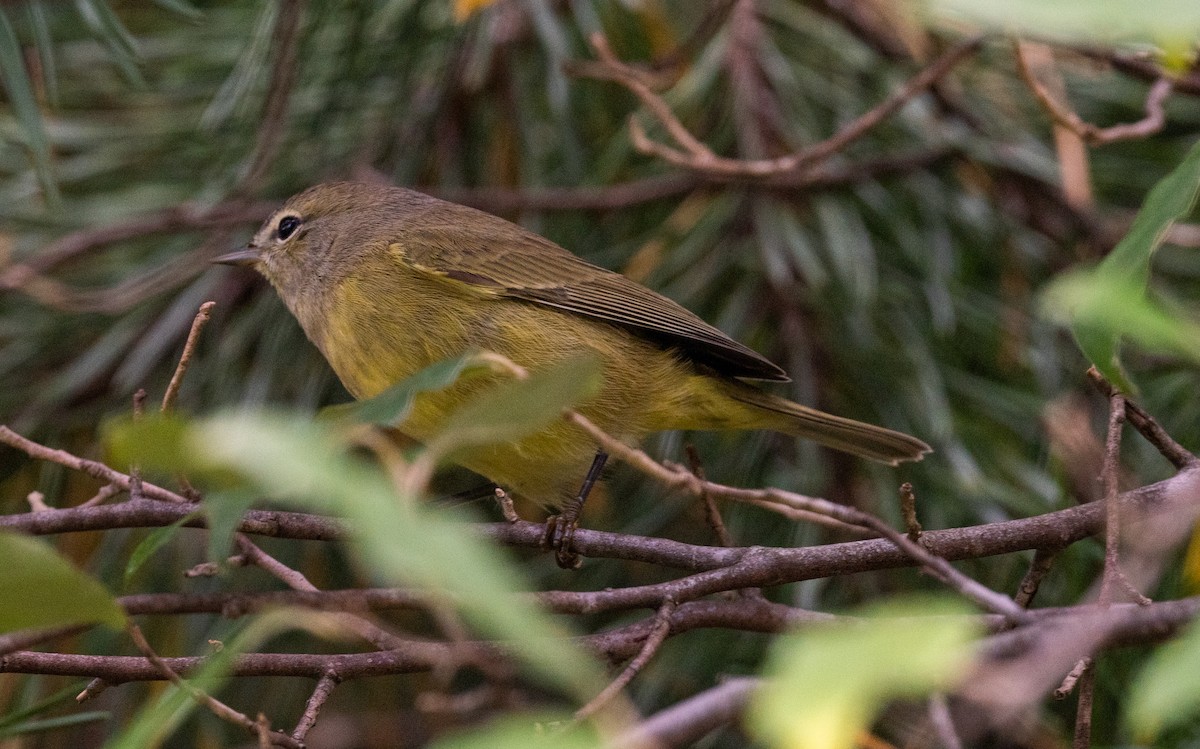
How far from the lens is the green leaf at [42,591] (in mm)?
1117

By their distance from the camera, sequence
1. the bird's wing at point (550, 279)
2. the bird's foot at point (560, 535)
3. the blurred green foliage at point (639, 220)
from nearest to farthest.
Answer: the bird's foot at point (560, 535), the blurred green foliage at point (639, 220), the bird's wing at point (550, 279)

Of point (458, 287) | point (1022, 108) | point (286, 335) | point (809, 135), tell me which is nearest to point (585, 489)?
point (458, 287)

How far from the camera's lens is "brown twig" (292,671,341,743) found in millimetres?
1623

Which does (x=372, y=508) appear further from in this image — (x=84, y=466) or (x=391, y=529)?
(x=84, y=466)

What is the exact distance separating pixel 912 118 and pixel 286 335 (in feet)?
6.08

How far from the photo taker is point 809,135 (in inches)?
135

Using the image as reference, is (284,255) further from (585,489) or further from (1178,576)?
(1178,576)

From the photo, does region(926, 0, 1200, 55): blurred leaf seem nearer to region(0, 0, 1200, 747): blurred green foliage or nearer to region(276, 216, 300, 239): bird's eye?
region(0, 0, 1200, 747): blurred green foliage

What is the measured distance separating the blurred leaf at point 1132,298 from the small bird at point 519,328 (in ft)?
4.80

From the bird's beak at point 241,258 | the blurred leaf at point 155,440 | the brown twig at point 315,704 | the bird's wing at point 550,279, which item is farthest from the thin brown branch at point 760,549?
the bird's beak at point 241,258

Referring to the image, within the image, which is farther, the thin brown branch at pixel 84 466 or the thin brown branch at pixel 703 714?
the thin brown branch at pixel 84 466

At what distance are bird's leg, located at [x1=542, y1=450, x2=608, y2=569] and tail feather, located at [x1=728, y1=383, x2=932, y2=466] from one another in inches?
16.3

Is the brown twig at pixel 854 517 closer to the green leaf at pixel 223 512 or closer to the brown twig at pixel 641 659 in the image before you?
the brown twig at pixel 641 659

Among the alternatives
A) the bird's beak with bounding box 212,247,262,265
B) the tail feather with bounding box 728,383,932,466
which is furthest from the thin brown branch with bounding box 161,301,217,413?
the tail feather with bounding box 728,383,932,466
